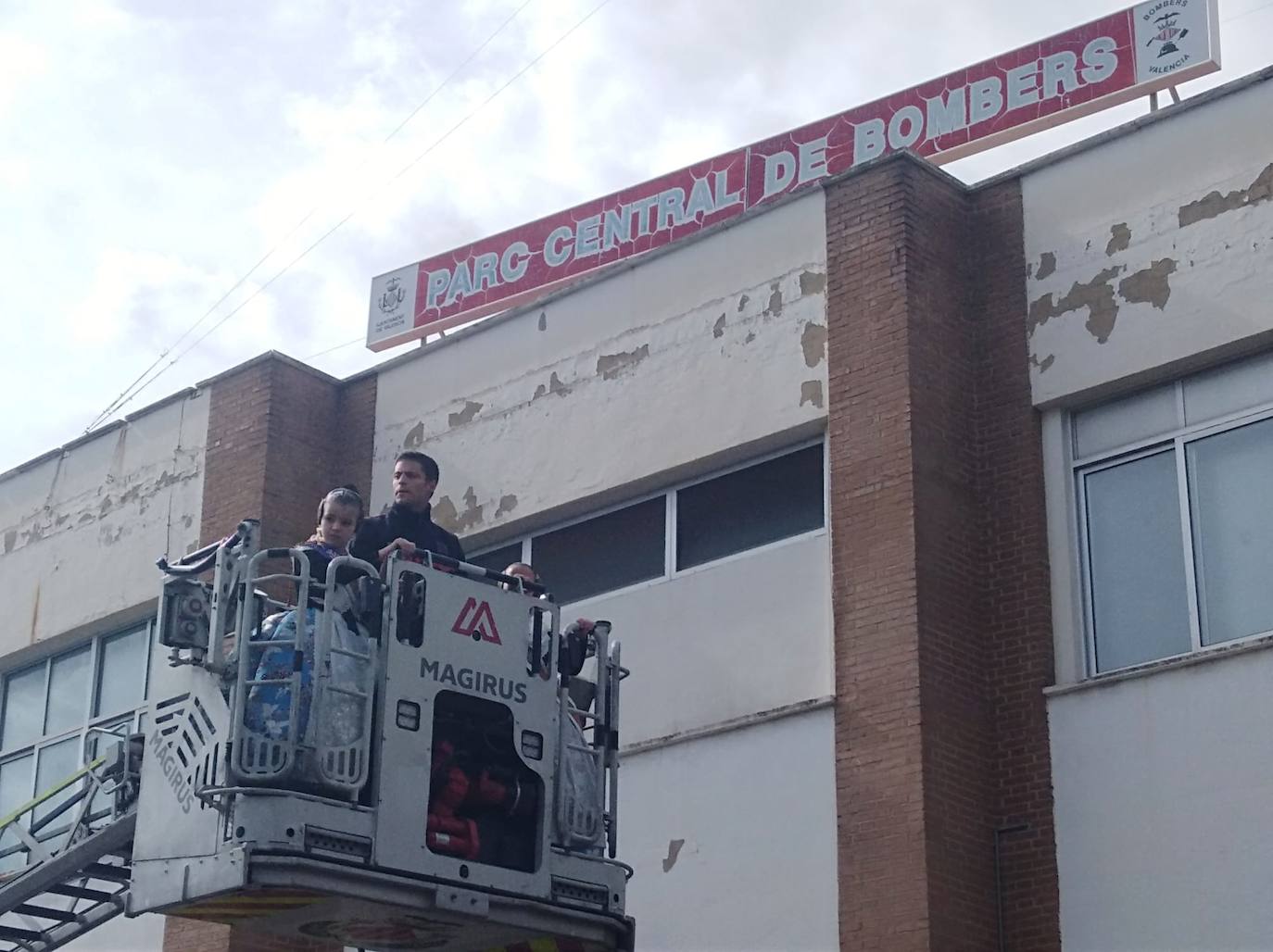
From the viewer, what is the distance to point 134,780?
33.7 feet

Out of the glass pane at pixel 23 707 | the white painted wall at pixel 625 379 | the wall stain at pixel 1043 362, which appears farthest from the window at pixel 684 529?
the glass pane at pixel 23 707

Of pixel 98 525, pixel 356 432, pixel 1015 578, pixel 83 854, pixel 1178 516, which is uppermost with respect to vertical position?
pixel 356 432

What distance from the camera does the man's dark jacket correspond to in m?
10.3

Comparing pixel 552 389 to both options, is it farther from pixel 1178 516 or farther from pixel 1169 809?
pixel 1169 809

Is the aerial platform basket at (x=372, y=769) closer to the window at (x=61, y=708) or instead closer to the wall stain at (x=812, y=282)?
the wall stain at (x=812, y=282)

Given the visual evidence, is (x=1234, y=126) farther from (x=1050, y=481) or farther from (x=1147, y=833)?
(x=1147, y=833)

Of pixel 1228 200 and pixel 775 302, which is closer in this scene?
pixel 1228 200

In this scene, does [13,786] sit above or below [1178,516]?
below

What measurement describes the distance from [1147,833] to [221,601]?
6.14 m

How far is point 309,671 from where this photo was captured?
9.08 m

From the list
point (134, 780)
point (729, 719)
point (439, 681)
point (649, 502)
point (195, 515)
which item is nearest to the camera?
point (439, 681)

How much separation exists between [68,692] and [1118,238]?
11847 mm

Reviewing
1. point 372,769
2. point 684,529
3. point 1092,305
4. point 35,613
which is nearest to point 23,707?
point 35,613

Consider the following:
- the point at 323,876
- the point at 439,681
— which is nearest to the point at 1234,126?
the point at 439,681
